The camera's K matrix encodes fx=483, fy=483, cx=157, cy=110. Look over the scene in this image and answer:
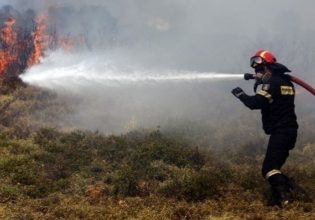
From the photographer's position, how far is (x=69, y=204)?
25.1 ft

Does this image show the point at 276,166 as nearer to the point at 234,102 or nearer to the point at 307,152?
the point at 307,152

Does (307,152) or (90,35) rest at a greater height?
(90,35)

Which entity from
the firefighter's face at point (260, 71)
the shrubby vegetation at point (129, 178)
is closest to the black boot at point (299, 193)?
the shrubby vegetation at point (129, 178)

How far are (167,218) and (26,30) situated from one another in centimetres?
2151

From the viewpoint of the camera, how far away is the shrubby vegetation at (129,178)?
727 cm

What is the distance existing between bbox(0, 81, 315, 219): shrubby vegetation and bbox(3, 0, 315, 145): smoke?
4071 mm

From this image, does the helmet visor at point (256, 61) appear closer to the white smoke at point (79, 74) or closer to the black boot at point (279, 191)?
the black boot at point (279, 191)

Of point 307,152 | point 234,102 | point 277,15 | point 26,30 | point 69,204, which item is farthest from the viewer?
point 277,15

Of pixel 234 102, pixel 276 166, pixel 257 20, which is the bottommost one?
pixel 234 102

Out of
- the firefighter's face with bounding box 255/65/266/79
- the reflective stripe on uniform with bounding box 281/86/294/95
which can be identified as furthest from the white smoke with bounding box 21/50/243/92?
the reflective stripe on uniform with bounding box 281/86/294/95

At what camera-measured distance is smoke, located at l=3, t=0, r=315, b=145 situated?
18625mm

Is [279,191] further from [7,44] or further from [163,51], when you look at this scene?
[163,51]

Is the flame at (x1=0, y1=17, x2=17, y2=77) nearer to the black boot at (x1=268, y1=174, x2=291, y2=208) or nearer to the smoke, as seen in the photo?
the smoke

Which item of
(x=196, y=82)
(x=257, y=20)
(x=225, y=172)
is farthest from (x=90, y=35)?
(x=225, y=172)
